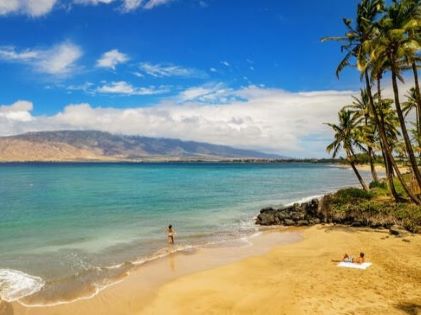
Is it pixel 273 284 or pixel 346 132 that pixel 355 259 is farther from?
pixel 346 132

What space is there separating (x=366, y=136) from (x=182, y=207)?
24214 millimetres

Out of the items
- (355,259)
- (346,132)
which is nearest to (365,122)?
(346,132)

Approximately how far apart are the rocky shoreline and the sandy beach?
3829 millimetres

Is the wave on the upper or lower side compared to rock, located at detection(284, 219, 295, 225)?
lower

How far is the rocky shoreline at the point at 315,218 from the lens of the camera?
3134 centimetres

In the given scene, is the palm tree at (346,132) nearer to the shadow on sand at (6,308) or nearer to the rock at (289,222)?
the rock at (289,222)

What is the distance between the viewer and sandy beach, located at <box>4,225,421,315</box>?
Answer: 1644 centimetres

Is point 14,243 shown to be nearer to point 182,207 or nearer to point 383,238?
point 182,207

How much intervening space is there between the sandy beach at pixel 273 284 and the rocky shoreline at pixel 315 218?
3.83 meters

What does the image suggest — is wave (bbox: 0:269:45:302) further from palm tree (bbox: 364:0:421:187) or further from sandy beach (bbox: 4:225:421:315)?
palm tree (bbox: 364:0:421:187)

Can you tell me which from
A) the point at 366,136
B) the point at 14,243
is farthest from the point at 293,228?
the point at 14,243

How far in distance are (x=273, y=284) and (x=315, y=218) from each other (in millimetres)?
19255

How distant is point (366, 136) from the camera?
44.3 m

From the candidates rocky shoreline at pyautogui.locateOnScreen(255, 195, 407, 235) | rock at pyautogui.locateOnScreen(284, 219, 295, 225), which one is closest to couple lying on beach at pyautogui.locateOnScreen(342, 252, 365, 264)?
rocky shoreline at pyautogui.locateOnScreen(255, 195, 407, 235)
